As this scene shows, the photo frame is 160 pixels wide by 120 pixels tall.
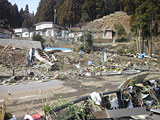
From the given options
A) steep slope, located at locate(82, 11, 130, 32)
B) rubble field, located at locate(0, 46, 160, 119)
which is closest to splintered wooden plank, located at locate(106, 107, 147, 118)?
rubble field, located at locate(0, 46, 160, 119)

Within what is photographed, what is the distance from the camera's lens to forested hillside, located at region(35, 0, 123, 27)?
146ft

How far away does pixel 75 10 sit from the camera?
45188 mm

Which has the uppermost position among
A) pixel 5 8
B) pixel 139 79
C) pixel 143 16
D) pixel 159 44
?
pixel 5 8

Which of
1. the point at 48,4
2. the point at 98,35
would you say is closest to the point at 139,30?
the point at 98,35

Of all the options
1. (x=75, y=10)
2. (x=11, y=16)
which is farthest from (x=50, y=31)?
(x=11, y=16)

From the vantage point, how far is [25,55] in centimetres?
1309

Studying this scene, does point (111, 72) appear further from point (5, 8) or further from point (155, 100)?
point (5, 8)

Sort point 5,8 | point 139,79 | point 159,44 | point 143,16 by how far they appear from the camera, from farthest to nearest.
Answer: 1. point 5,8
2. point 159,44
3. point 143,16
4. point 139,79

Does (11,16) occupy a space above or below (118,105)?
above

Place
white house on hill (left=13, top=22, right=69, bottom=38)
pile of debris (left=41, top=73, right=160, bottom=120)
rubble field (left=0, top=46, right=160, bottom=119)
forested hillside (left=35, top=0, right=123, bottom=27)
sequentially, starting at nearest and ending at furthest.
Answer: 1. pile of debris (left=41, top=73, right=160, bottom=120)
2. rubble field (left=0, top=46, right=160, bottom=119)
3. white house on hill (left=13, top=22, right=69, bottom=38)
4. forested hillside (left=35, top=0, right=123, bottom=27)

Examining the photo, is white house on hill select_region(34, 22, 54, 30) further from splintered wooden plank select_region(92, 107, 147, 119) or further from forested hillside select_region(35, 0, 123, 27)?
splintered wooden plank select_region(92, 107, 147, 119)

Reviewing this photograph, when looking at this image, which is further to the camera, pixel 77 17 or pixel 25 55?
pixel 77 17

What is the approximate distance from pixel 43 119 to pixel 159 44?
97.4 feet

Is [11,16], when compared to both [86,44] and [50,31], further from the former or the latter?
[86,44]
